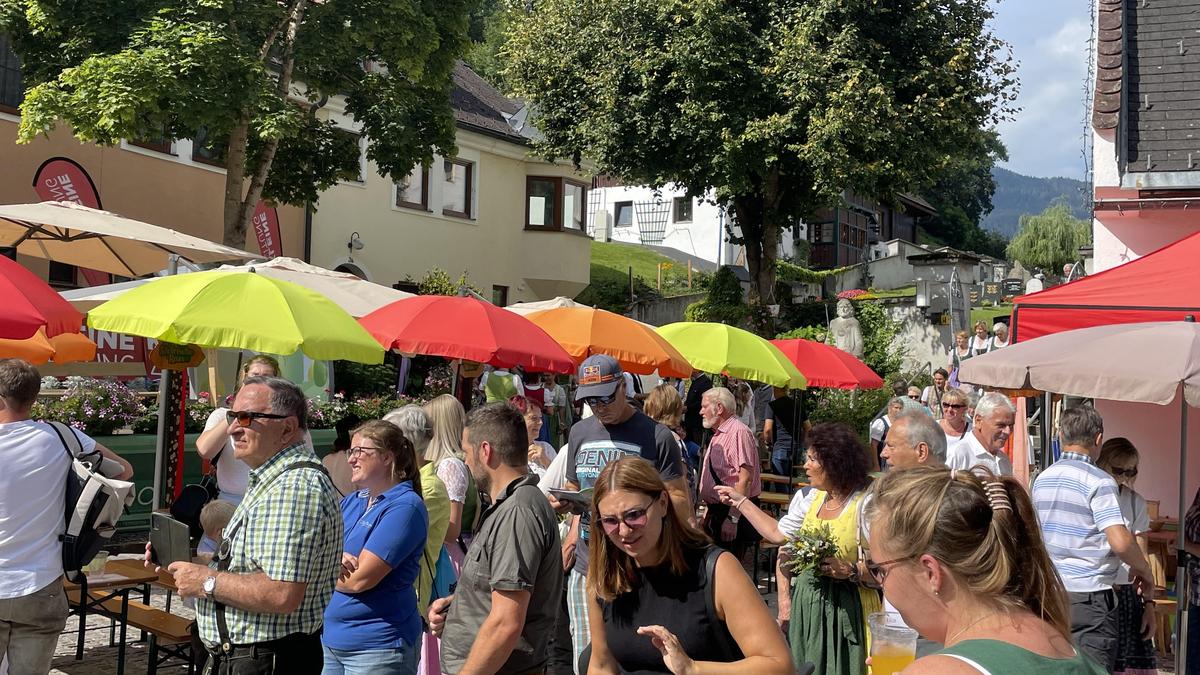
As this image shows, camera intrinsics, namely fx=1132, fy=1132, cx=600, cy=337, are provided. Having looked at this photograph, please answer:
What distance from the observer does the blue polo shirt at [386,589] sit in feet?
14.4

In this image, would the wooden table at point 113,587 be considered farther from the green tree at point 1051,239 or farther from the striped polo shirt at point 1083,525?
the green tree at point 1051,239

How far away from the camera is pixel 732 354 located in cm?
1126

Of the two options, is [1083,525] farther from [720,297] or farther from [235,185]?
[720,297]

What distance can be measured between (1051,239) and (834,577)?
5808 centimetres

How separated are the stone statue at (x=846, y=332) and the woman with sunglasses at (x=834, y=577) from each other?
21.0m

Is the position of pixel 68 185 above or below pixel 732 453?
above

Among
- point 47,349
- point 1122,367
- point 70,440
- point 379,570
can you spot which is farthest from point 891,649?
point 47,349

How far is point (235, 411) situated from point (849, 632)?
296 cm

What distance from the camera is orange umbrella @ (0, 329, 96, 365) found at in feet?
27.0

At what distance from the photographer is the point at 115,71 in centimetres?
1428

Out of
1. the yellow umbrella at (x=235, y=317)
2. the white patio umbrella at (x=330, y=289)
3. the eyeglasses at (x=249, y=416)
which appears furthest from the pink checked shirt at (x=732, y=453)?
the eyeglasses at (x=249, y=416)

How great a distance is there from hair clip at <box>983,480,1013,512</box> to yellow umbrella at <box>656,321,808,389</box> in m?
8.53

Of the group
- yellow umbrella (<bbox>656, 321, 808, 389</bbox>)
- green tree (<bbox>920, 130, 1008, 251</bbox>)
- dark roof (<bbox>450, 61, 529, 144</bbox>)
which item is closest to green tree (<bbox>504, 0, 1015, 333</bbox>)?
dark roof (<bbox>450, 61, 529, 144</bbox>)

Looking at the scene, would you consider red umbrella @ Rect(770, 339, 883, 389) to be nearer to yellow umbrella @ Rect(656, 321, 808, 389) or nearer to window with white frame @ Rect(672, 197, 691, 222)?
yellow umbrella @ Rect(656, 321, 808, 389)
